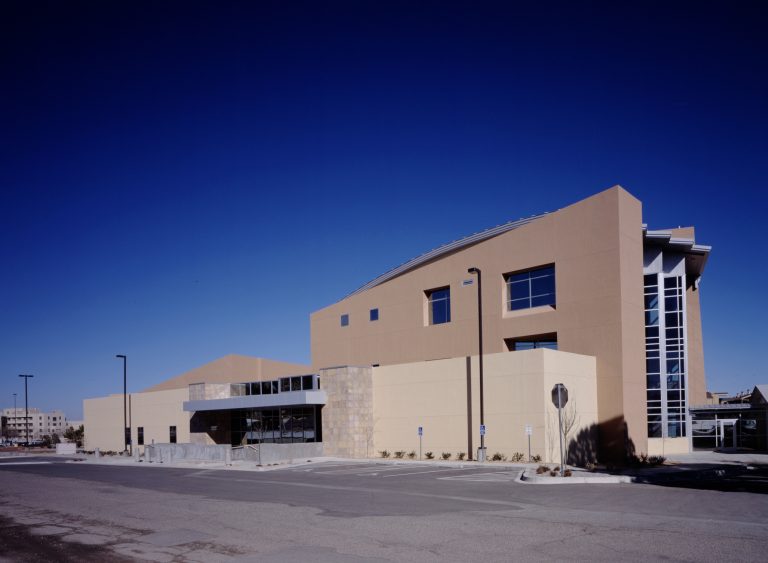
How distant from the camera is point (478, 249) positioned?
125 ft

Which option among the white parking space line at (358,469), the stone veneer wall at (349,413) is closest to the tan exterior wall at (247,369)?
the stone veneer wall at (349,413)

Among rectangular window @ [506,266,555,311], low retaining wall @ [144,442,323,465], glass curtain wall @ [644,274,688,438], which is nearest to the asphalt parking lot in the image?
low retaining wall @ [144,442,323,465]

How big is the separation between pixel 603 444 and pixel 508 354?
22.6ft

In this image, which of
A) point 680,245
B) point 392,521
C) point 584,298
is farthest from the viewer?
point 680,245

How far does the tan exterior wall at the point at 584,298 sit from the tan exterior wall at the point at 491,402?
1387 millimetres

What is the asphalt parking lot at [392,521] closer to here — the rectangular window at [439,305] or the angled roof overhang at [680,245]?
the rectangular window at [439,305]

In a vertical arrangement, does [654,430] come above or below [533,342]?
below

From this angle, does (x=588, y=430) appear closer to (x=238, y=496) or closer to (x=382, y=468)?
(x=382, y=468)

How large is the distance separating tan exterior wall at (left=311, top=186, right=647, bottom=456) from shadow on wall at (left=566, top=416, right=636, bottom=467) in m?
0.07

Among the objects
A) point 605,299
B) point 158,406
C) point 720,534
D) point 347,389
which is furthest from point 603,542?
point 158,406

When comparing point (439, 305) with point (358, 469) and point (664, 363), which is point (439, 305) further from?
point (664, 363)

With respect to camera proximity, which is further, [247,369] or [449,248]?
[247,369]

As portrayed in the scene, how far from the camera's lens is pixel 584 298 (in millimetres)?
33312

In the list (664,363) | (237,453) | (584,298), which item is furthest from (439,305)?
(664,363)
